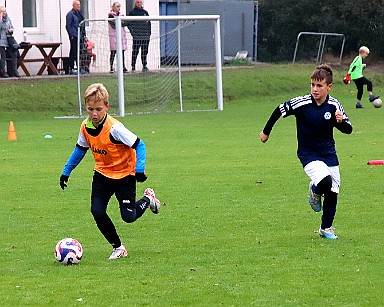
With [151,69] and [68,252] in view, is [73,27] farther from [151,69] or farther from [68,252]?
[68,252]

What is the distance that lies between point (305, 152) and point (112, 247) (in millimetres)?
2131

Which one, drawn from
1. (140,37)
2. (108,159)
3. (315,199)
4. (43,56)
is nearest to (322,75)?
(315,199)

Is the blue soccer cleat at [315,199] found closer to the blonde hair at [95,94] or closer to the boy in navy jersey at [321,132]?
the boy in navy jersey at [321,132]

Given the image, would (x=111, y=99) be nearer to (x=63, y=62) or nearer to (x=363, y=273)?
(x=63, y=62)

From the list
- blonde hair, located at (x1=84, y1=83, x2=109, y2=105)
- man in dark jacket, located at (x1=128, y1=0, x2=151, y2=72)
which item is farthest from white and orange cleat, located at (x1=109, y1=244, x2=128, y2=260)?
man in dark jacket, located at (x1=128, y1=0, x2=151, y2=72)

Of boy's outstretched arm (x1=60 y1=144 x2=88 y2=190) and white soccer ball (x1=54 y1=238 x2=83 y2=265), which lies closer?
white soccer ball (x1=54 y1=238 x2=83 y2=265)

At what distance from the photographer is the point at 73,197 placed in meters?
12.7

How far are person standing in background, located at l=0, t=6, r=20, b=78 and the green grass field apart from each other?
8.83 metres

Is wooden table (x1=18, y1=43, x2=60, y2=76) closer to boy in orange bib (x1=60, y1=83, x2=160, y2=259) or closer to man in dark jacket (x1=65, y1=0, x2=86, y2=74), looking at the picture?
man in dark jacket (x1=65, y1=0, x2=86, y2=74)

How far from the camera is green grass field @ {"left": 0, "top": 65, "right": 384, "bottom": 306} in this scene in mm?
7445

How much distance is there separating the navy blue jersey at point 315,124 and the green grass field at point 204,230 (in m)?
0.83

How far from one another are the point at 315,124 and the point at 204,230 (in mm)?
1697

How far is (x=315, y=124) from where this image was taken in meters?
9.47

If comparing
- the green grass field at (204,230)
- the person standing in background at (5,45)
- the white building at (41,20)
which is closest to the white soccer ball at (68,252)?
the green grass field at (204,230)
